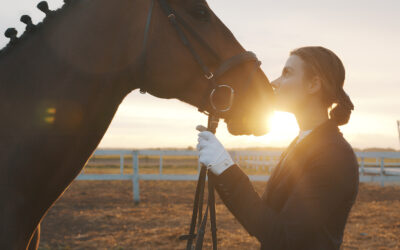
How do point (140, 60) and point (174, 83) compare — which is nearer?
point (140, 60)

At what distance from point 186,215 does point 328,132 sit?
7.76 metres

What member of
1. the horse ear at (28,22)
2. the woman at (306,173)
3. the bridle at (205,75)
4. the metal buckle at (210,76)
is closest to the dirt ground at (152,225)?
the bridle at (205,75)

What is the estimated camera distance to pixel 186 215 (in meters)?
9.41

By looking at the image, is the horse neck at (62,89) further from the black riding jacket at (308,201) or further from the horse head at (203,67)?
the black riding jacket at (308,201)

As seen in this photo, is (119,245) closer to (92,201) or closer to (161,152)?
(92,201)

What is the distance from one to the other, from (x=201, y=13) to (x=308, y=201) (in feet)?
4.18

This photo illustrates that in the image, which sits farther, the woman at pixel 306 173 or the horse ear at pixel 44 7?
the horse ear at pixel 44 7

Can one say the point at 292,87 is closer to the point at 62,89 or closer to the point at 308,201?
the point at 308,201

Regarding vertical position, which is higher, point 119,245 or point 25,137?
point 25,137

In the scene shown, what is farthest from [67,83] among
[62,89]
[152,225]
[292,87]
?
[152,225]

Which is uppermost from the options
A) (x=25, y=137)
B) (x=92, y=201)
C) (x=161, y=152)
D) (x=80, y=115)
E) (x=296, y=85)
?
(x=296, y=85)

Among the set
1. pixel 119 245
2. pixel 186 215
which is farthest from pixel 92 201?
pixel 119 245

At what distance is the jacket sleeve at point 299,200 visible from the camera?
1.81 meters

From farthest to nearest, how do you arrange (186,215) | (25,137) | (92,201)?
(92,201) → (186,215) → (25,137)
